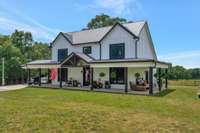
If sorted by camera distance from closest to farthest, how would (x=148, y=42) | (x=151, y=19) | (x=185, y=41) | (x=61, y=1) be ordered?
(x=61, y=1) → (x=148, y=42) → (x=151, y=19) → (x=185, y=41)

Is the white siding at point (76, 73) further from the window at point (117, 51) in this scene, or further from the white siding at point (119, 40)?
the window at point (117, 51)

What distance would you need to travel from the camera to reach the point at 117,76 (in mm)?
21141

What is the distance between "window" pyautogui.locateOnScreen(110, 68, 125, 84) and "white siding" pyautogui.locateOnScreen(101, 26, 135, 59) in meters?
1.59

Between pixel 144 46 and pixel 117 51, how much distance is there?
3330 mm

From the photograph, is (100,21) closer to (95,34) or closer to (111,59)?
(95,34)

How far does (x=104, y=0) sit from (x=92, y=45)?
5.01 m

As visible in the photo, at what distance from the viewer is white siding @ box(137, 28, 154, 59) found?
69.7 ft

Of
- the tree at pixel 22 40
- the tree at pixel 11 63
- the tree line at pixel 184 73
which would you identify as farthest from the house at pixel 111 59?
the tree line at pixel 184 73

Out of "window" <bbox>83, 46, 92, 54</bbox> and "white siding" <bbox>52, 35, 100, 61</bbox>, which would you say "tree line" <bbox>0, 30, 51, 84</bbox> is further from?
"window" <bbox>83, 46, 92, 54</bbox>

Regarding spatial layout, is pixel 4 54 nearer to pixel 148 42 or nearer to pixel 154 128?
pixel 148 42

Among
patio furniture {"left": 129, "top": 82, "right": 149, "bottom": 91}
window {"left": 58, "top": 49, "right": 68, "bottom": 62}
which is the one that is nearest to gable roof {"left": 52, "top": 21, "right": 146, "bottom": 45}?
window {"left": 58, "top": 49, "right": 68, "bottom": 62}

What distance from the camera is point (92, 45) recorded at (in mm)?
23297

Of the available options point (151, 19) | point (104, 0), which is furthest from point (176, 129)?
point (151, 19)

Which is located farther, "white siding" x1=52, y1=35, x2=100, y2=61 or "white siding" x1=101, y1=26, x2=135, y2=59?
"white siding" x1=52, y1=35, x2=100, y2=61
